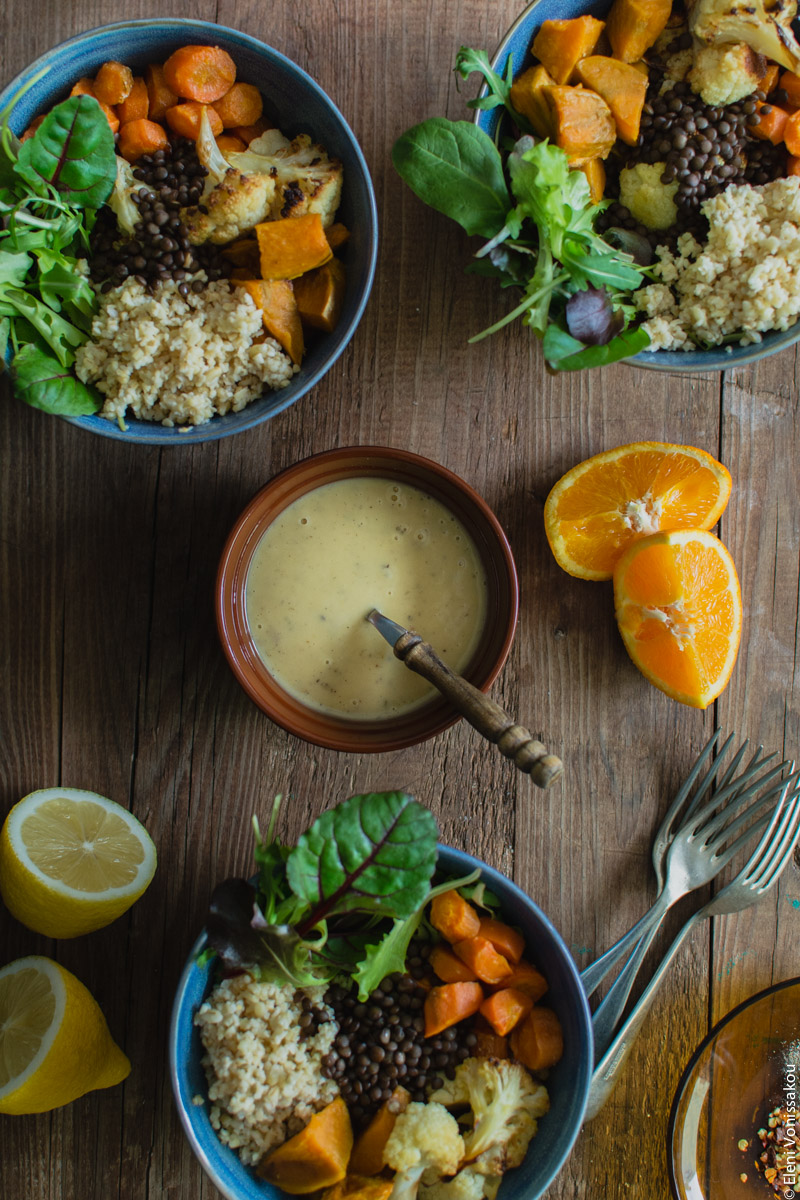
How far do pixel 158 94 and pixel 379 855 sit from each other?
1397mm

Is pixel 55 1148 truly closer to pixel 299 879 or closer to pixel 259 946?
pixel 259 946

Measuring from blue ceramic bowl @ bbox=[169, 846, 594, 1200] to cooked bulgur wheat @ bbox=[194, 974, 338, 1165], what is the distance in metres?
0.03

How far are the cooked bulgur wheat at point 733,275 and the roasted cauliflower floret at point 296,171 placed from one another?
0.60 meters

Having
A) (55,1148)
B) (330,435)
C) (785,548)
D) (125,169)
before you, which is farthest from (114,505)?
(785,548)

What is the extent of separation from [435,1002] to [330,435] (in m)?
1.10

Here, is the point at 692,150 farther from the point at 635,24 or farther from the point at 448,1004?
the point at 448,1004

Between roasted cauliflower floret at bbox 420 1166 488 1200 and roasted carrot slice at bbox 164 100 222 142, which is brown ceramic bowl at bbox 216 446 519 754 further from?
roasted cauliflower floret at bbox 420 1166 488 1200

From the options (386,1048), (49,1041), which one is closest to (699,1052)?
(386,1048)

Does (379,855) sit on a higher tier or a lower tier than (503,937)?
higher

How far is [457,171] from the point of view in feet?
4.88

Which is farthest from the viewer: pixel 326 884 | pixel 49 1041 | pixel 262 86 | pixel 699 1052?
pixel 699 1052

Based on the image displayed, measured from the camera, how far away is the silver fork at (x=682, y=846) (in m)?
1.75

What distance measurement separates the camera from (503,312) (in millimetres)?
1783

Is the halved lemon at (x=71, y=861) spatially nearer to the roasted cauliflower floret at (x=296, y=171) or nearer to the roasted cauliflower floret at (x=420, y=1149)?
the roasted cauliflower floret at (x=420, y=1149)
